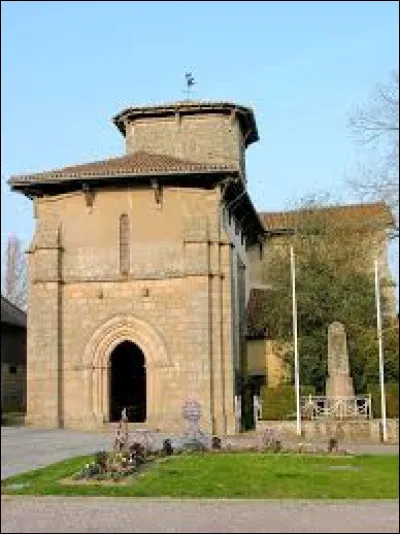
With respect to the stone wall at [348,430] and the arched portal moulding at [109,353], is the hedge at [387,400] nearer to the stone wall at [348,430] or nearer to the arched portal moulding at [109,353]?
the stone wall at [348,430]

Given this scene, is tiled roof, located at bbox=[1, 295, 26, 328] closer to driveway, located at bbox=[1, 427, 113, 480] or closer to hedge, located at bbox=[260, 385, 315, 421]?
driveway, located at bbox=[1, 427, 113, 480]

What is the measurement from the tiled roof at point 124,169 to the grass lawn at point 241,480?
1370cm

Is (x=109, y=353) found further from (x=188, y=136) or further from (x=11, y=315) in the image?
(x=188, y=136)

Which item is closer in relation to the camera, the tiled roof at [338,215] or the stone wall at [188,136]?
the tiled roof at [338,215]

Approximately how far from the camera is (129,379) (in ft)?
116

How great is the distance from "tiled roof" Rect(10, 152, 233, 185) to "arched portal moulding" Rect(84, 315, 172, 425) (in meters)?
5.08

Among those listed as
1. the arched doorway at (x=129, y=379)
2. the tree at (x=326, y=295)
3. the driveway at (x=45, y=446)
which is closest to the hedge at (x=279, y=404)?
the tree at (x=326, y=295)

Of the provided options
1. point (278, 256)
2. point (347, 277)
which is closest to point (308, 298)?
point (347, 277)

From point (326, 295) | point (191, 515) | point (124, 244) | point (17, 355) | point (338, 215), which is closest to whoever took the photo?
point (191, 515)

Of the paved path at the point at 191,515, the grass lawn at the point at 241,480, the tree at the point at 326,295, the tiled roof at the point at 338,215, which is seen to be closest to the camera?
the paved path at the point at 191,515

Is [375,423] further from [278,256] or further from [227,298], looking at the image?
[278,256]

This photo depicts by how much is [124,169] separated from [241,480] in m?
17.6

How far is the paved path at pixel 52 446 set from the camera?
17.8 m

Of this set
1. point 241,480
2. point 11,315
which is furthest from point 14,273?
point 241,480
